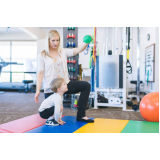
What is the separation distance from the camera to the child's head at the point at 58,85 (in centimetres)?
191

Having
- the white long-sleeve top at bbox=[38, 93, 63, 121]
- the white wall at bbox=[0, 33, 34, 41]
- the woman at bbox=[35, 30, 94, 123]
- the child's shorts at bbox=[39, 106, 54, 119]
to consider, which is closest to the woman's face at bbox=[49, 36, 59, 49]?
the woman at bbox=[35, 30, 94, 123]

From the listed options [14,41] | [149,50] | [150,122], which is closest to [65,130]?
[150,122]

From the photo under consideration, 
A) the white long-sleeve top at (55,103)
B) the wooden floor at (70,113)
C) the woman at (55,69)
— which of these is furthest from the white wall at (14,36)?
the white long-sleeve top at (55,103)

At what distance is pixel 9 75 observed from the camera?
326 inches

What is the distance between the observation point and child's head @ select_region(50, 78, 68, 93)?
1910 mm

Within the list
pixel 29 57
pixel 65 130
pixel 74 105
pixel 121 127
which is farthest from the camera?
pixel 29 57

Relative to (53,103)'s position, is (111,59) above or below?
above

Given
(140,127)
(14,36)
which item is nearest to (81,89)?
(140,127)

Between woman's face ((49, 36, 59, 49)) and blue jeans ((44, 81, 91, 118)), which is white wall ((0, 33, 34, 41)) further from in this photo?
blue jeans ((44, 81, 91, 118))

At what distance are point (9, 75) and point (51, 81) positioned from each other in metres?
6.98

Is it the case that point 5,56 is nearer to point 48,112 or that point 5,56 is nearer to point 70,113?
point 70,113

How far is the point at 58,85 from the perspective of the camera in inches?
75.1
